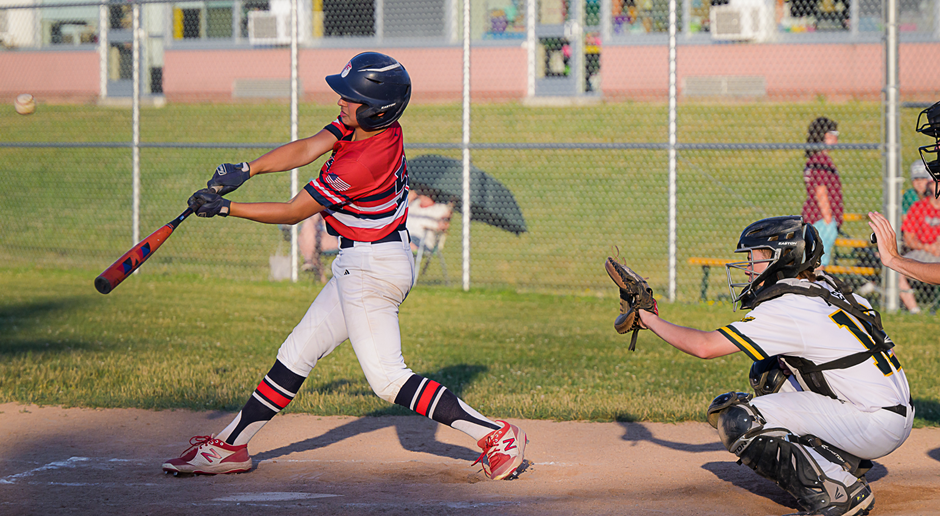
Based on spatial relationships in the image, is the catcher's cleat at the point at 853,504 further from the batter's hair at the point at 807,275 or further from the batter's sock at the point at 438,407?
the batter's sock at the point at 438,407

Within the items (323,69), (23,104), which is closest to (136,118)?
(23,104)

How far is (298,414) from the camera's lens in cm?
598

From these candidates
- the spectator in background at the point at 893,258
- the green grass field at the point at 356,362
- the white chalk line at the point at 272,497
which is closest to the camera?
the spectator in background at the point at 893,258

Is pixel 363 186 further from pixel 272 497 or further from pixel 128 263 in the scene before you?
pixel 272 497

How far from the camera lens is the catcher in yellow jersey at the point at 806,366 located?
3.77 meters

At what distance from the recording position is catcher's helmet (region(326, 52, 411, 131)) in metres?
4.27

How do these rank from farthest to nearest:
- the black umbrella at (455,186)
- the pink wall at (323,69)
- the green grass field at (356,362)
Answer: the pink wall at (323,69), the black umbrella at (455,186), the green grass field at (356,362)

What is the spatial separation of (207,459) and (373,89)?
201 centimetres

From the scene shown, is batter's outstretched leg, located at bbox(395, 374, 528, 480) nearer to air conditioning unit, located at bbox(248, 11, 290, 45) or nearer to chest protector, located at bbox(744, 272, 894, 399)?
chest protector, located at bbox(744, 272, 894, 399)

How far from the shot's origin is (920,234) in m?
9.95

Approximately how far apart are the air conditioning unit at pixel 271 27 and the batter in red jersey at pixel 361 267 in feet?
49.6

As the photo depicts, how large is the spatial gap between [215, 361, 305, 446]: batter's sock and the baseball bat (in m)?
0.84

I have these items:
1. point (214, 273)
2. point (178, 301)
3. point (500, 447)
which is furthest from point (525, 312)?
point (500, 447)

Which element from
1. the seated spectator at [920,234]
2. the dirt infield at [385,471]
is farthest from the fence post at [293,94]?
the seated spectator at [920,234]
